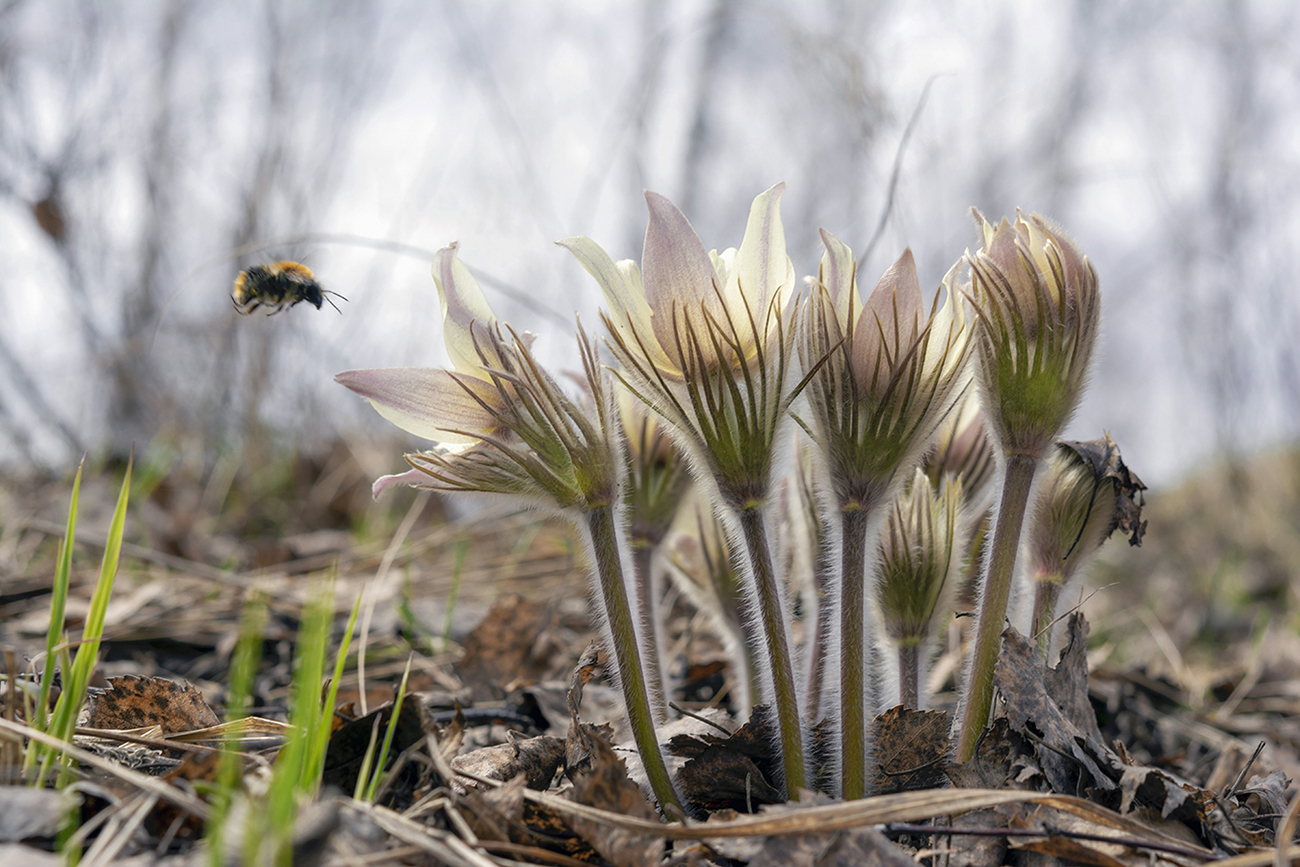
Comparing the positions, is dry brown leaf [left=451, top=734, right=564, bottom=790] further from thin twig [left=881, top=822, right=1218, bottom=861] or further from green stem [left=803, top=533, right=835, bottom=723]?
thin twig [left=881, top=822, right=1218, bottom=861]

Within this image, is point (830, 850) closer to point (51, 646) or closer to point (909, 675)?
point (909, 675)

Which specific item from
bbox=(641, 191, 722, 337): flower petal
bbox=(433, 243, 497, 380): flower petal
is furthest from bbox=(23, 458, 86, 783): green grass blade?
bbox=(641, 191, 722, 337): flower petal

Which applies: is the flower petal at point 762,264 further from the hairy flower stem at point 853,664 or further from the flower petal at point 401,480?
the flower petal at point 401,480

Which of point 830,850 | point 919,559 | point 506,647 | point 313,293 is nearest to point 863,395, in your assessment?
point 919,559

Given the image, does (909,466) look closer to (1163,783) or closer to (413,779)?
(1163,783)

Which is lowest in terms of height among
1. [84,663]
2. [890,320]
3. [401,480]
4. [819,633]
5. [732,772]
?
[732,772]

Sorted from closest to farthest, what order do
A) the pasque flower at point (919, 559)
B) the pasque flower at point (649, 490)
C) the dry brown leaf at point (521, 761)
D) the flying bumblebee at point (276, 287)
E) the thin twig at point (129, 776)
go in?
the thin twig at point (129, 776) < the dry brown leaf at point (521, 761) < the pasque flower at point (919, 559) < the pasque flower at point (649, 490) < the flying bumblebee at point (276, 287)

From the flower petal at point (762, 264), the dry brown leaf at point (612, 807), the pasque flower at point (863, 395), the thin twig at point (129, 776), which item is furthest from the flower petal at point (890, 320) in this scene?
the thin twig at point (129, 776)
